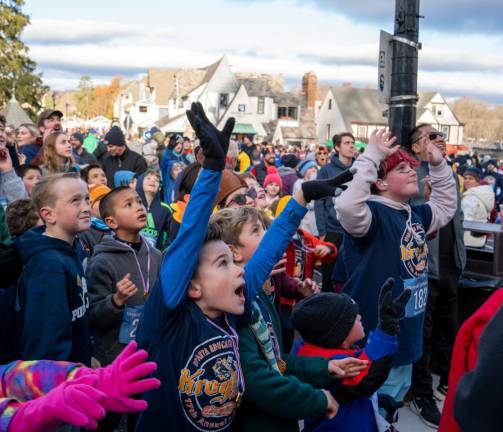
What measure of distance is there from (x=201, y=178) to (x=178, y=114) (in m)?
66.1

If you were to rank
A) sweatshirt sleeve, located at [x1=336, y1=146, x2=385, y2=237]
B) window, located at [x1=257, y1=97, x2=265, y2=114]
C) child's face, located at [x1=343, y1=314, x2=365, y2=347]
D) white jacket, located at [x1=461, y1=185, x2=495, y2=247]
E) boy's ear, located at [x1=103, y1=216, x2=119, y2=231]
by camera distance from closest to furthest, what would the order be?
child's face, located at [x1=343, y1=314, x2=365, y2=347] → sweatshirt sleeve, located at [x1=336, y1=146, x2=385, y2=237] → boy's ear, located at [x1=103, y1=216, x2=119, y2=231] → white jacket, located at [x1=461, y1=185, x2=495, y2=247] → window, located at [x1=257, y1=97, x2=265, y2=114]

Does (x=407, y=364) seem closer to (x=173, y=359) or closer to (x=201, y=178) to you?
(x=173, y=359)

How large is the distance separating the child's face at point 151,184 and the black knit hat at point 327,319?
15.3ft

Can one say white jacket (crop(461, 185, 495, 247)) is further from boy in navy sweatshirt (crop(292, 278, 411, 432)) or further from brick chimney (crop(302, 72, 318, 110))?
brick chimney (crop(302, 72, 318, 110))

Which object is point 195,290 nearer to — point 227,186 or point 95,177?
point 227,186

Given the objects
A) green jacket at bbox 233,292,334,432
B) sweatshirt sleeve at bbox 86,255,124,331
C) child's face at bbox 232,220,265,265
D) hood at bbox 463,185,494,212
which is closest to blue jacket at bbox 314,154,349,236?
hood at bbox 463,185,494,212

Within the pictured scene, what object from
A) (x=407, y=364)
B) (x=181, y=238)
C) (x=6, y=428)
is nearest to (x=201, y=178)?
(x=181, y=238)

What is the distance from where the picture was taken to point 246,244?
3291 mm

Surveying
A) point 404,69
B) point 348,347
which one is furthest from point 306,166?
point 348,347

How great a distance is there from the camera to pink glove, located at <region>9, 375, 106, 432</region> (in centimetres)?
165

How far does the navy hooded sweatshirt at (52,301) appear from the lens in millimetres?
3076

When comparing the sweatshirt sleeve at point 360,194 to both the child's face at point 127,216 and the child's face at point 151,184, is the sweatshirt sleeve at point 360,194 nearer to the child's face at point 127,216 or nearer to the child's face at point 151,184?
the child's face at point 127,216

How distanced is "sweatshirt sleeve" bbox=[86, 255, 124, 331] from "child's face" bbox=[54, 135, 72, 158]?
304 cm

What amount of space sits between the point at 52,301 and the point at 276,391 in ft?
4.05
